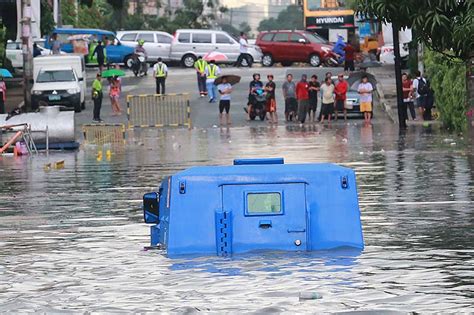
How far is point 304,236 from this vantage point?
578 inches

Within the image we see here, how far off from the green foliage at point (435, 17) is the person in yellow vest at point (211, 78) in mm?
29723

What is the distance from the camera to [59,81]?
169 ft

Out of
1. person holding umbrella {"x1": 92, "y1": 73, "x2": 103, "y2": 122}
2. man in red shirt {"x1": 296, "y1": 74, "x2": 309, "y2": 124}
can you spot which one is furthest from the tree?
person holding umbrella {"x1": 92, "y1": 73, "x2": 103, "y2": 122}

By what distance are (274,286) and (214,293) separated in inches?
24.6

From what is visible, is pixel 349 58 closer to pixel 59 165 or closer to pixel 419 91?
pixel 419 91

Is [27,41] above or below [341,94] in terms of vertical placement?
above

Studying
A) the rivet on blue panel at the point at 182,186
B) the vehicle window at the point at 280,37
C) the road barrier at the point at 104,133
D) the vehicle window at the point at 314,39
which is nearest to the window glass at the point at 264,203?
the rivet on blue panel at the point at 182,186

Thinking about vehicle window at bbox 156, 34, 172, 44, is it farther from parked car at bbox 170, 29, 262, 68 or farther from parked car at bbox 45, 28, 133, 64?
parked car at bbox 45, 28, 133, 64

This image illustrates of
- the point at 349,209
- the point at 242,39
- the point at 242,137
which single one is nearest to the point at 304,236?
the point at 349,209

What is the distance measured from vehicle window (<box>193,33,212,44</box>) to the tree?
4675 cm

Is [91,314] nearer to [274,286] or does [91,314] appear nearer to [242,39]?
[274,286]

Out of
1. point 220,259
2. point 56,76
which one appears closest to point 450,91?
point 56,76

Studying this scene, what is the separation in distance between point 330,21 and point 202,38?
9.86 meters

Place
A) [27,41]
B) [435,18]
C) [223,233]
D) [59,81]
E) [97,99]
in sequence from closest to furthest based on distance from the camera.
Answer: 1. [223,233]
2. [435,18]
3. [27,41]
4. [97,99]
5. [59,81]
